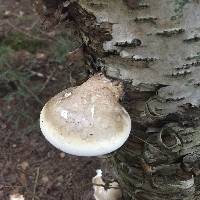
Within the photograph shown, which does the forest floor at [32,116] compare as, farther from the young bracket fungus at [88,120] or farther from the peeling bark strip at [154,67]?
the young bracket fungus at [88,120]

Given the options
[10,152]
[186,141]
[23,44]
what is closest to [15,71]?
[23,44]

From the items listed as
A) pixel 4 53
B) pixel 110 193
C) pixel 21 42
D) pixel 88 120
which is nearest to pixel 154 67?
pixel 88 120

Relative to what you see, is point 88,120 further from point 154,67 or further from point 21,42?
point 21,42

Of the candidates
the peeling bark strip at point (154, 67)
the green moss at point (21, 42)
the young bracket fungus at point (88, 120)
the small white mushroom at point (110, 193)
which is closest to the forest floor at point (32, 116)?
the green moss at point (21, 42)

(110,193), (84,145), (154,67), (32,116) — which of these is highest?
(154,67)

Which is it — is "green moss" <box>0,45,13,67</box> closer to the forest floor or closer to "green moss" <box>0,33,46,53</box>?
the forest floor

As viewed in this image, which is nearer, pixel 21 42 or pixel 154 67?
pixel 154 67

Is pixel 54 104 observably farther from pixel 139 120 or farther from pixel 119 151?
pixel 119 151

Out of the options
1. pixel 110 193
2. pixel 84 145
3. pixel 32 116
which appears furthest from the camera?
pixel 32 116
